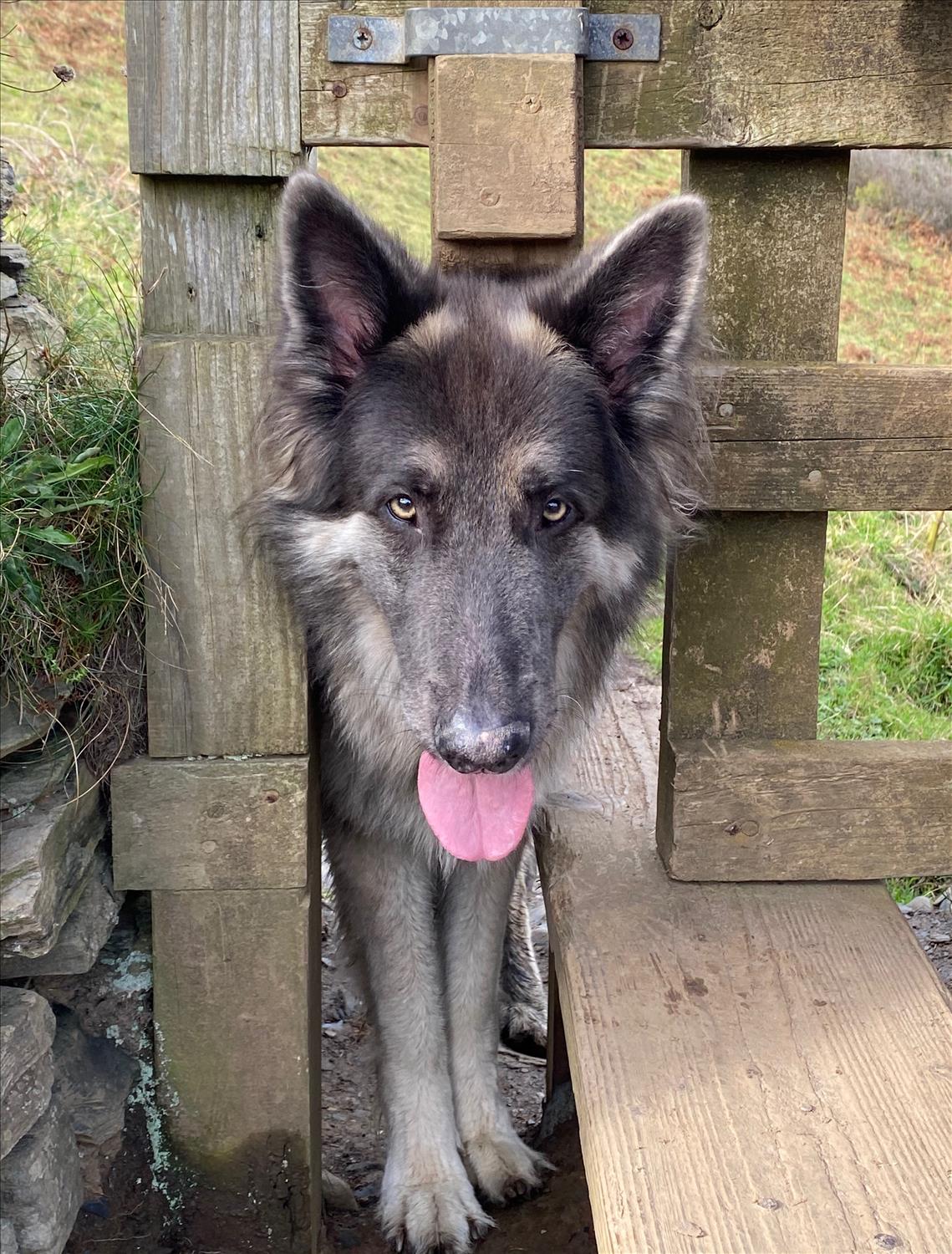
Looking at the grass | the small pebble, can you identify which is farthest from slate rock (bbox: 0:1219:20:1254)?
the small pebble

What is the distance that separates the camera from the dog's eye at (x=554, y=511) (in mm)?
2406

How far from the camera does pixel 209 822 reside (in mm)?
2523

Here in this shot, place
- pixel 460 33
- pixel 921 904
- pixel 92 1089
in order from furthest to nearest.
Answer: pixel 921 904
pixel 92 1089
pixel 460 33

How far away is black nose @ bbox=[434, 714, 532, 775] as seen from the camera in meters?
2.11

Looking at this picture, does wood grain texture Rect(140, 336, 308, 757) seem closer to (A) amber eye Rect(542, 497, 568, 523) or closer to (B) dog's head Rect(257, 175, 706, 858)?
(B) dog's head Rect(257, 175, 706, 858)

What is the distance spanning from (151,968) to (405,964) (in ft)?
2.15

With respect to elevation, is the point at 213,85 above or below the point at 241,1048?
above

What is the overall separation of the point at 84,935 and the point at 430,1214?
1.20 m

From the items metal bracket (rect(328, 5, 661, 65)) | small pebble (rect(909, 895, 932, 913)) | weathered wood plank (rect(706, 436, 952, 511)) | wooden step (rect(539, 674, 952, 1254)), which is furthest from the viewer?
small pebble (rect(909, 895, 932, 913))

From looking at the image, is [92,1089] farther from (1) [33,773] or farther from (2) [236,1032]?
(1) [33,773]

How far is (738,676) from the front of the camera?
2670 mm

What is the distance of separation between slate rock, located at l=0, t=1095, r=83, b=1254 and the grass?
36.9 inches

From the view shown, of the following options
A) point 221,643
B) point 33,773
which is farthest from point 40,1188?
point 221,643

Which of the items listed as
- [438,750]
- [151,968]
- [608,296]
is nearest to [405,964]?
[151,968]
